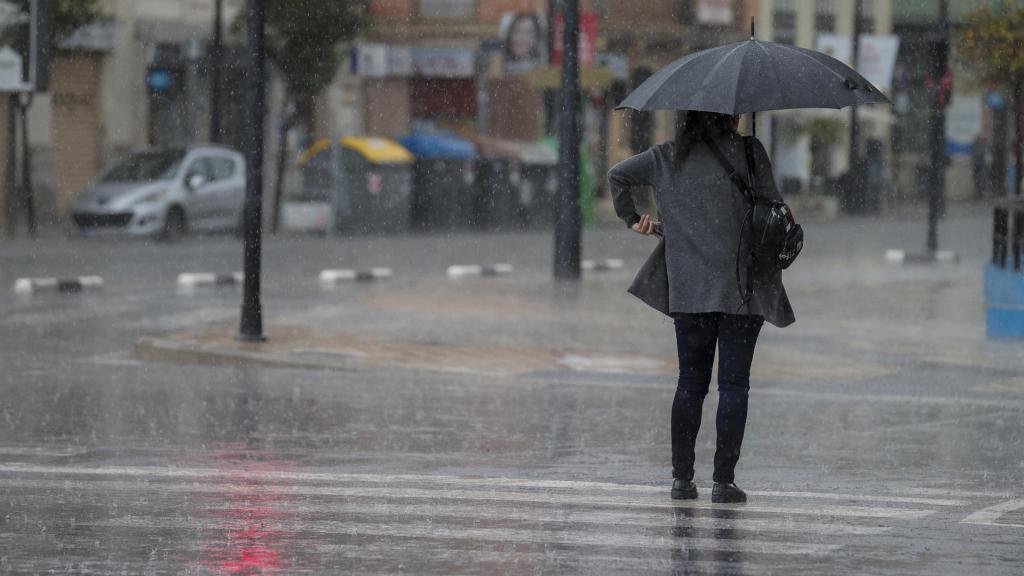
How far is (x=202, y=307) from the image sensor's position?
18875 mm

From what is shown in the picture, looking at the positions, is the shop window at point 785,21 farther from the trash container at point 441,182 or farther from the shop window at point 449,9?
the trash container at point 441,182

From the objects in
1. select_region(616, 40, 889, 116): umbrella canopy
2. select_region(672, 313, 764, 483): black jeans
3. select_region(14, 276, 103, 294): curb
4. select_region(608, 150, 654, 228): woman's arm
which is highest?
select_region(616, 40, 889, 116): umbrella canopy

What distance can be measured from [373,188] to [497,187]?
12.9ft

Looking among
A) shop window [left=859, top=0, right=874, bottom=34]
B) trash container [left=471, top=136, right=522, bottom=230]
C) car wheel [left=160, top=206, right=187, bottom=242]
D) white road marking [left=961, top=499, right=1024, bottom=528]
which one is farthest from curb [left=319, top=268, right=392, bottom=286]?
shop window [left=859, top=0, right=874, bottom=34]

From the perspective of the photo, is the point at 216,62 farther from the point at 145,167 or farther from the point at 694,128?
the point at 694,128

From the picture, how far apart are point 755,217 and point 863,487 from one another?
1.35 meters

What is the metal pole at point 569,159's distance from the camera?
22297 mm

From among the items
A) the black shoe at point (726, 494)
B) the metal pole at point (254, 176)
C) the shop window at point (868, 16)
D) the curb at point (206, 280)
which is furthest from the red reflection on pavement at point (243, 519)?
the shop window at point (868, 16)

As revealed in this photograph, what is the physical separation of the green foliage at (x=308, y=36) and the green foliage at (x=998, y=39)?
19070mm

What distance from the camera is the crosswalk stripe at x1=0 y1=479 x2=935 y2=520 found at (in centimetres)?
780

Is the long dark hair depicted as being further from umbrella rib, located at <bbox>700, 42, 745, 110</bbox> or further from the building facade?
the building facade

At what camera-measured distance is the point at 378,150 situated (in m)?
38.2

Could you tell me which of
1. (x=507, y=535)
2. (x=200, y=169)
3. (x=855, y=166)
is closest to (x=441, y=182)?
(x=200, y=169)

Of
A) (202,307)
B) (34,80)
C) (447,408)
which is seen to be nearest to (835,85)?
(447,408)
